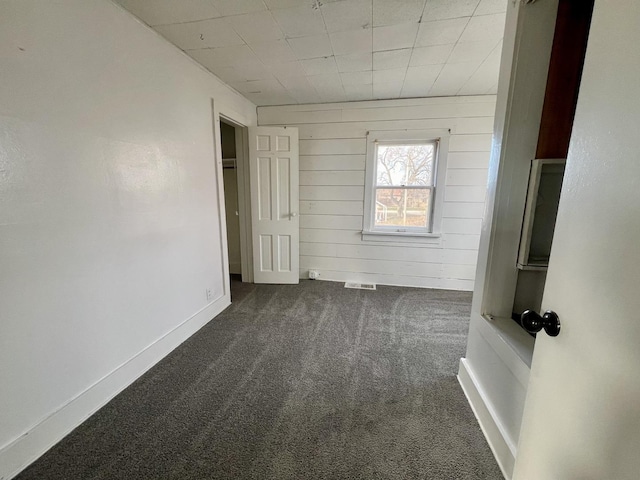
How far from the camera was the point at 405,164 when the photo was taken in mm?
3262

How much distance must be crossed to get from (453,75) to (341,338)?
269 centimetres

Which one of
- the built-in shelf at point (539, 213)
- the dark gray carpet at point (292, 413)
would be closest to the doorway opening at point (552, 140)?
the built-in shelf at point (539, 213)

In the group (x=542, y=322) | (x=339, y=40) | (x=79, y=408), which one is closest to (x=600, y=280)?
(x=542, y=322)

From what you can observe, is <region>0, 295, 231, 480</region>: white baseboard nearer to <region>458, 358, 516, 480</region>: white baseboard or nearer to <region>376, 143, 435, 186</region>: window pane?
<region>458, 358, 516, 480</region>: white baseboard

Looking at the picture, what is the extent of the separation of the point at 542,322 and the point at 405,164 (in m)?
2.82

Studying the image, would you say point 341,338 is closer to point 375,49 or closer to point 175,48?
point 375,49

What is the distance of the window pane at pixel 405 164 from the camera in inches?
126

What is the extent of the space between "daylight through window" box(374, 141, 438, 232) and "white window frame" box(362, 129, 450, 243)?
5 cm

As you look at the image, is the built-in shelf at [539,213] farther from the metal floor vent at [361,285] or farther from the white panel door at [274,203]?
the white panel door at [274,203]

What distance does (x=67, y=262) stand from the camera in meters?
1.34

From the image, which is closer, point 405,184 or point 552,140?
point 552,140

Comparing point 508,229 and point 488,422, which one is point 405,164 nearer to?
point 508,229

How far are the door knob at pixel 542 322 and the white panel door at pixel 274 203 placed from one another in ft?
9.25

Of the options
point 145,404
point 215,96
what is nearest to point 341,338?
point 145,404
